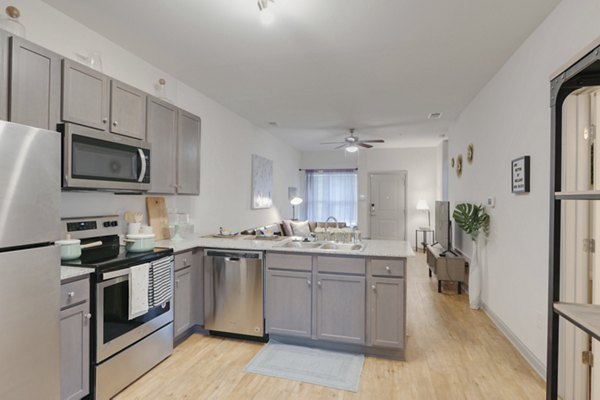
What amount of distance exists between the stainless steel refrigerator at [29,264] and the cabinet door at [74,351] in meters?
0.12

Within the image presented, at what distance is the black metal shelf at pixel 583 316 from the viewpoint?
3.32 feet

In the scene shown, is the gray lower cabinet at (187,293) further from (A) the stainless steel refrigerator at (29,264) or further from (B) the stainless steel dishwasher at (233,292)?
(A) the stainless steel refrigerator at (29,264)

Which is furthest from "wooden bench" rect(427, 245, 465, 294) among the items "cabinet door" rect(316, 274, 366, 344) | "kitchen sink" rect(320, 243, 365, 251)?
"cabinet door" rect(316, 274, 366, 344)

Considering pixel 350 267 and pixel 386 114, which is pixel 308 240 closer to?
pixel 350 267

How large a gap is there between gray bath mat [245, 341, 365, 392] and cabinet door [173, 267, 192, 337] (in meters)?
0.74

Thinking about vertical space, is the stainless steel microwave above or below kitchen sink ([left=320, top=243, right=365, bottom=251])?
above

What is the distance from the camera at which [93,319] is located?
1957mm

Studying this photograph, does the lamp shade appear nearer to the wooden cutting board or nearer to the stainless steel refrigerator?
the wooden cutting board

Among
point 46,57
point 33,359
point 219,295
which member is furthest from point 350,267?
point 46,57

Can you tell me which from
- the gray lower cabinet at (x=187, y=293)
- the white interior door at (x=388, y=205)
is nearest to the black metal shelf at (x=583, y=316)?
the gray lower cabinet at (x=187, y=293)

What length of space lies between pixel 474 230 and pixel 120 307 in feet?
12.2

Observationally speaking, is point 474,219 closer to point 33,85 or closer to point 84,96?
point 84,96

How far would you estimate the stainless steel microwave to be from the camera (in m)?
2.03

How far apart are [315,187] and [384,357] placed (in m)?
6.56
